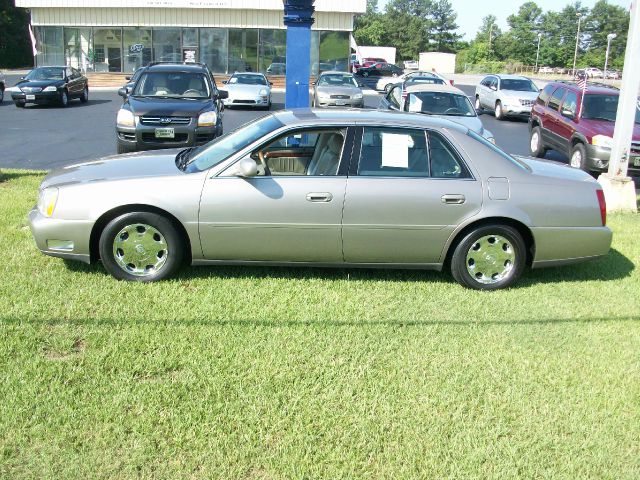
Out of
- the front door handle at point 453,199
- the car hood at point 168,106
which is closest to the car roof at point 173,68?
the car hood at point 168,106

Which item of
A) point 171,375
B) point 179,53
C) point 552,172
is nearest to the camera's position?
point 171,375

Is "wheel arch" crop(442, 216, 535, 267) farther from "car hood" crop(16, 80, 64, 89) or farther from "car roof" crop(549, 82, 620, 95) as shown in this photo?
"car hood" crop(16, 80, 64, 89)

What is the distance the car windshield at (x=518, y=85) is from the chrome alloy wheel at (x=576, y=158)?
466 inches

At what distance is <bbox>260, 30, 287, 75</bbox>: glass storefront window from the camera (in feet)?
125

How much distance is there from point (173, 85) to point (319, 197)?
771cm

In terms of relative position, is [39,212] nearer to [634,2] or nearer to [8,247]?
[8,247]

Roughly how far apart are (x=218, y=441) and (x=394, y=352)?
59.2 inches

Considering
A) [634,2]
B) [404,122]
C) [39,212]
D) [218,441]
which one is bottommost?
[218,441]

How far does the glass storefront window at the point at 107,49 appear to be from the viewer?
3841 cm

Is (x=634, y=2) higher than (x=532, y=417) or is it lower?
higher

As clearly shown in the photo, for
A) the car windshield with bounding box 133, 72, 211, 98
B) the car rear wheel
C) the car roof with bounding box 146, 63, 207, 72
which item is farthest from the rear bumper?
the car roof with bounding box 146, 63, 207, 72

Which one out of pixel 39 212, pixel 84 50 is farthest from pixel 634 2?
pixel 84 50

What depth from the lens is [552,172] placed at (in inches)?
245

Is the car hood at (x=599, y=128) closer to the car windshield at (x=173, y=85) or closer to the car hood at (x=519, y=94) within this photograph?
the car windshield at (x=173, y=85)
